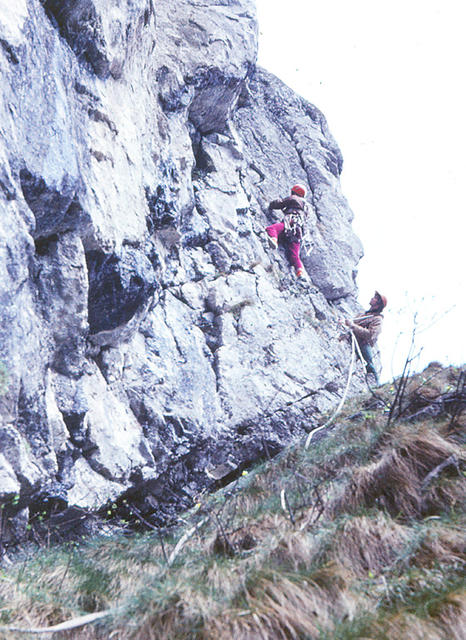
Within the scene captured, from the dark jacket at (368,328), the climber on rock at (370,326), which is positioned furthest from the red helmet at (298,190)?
the dark jacket at (368,328)

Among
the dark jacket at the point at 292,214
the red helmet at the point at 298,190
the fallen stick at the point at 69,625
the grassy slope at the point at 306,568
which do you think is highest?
the red helmet at the point at 298,190

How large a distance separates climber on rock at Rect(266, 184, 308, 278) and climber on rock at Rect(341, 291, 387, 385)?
5.85 feet

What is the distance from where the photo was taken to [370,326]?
1189 centimetres

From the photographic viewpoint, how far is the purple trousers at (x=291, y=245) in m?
11.6

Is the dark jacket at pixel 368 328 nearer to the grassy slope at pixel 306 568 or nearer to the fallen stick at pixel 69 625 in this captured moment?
the grassy slope at pixel 306 568

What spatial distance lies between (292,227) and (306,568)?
9.16 metres

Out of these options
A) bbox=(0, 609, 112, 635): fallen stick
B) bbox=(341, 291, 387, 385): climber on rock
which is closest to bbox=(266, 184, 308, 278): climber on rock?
bbox=(341, 291, 387, 385): climber on rock

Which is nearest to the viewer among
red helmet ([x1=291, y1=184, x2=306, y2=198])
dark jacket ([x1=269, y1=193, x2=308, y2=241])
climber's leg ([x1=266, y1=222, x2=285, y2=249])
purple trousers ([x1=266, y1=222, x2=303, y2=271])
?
climber's leg ([x1=266, y1=222, x2=285, y2=249])

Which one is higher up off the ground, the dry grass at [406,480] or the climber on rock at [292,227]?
the climber on rock at [292,227]

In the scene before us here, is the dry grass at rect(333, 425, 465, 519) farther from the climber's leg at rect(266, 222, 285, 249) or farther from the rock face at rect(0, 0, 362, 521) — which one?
the climber's leg at rect(266, 222, 285, 249)

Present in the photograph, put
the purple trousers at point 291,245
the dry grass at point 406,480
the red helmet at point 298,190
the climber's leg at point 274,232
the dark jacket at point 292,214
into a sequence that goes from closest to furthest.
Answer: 1. the dry grass at point 406,480
2. the climber's leg at point 274,232
3. the purple trousers at point 291,245
4. the dark jacket at point 292,214
5. the red helmet at point 298,190

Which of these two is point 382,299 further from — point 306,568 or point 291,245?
point 306,568

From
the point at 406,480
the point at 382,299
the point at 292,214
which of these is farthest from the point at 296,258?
the point at 406,480

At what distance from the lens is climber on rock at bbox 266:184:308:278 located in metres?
11.6
